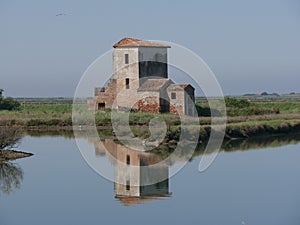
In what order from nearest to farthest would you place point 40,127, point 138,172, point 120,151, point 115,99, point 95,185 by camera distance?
1. point 95,185
2. point 138,172
3. point 120,151
4. point 40,127
5. point 115,99

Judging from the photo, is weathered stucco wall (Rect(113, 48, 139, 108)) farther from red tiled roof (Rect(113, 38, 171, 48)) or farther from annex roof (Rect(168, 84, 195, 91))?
annex roof (Rect(168, 84, 195, 91))

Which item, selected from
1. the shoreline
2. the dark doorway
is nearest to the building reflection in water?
the shoreline

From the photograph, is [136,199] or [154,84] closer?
[136,199]

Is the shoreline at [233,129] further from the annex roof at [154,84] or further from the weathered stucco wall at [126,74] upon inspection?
the annex roof at [154,84]

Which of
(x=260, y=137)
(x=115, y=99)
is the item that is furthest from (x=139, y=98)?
(x=260, y=137)

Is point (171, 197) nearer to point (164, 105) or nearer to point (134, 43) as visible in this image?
point (164, 105)

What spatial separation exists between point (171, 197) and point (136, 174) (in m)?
2.71

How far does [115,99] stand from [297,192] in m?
16.4

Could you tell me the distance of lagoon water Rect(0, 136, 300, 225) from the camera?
11.9 meters

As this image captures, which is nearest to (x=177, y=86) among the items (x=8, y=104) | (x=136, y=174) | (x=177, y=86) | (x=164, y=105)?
(x=177, y=86)

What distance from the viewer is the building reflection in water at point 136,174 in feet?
46.1

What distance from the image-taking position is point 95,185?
1510 centimetres

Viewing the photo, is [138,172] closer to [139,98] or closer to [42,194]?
[42,194]

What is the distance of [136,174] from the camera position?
637 inches
